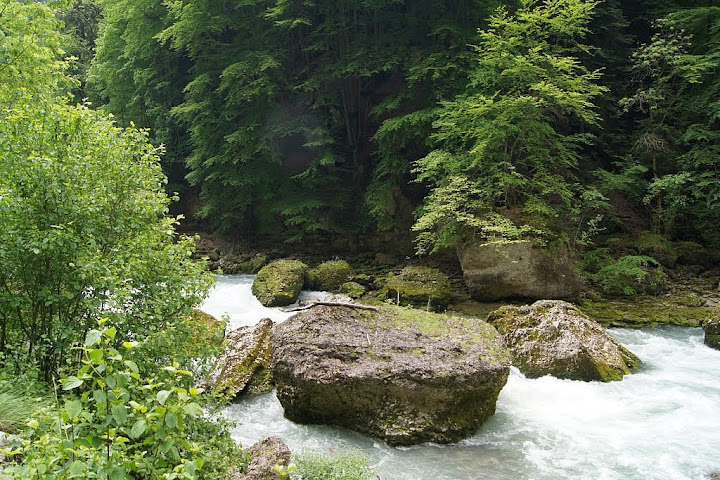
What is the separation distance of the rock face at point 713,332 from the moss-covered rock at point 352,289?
8657 mm

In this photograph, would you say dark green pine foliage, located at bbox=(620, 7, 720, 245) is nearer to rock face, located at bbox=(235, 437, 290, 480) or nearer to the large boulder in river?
the large boulder in river

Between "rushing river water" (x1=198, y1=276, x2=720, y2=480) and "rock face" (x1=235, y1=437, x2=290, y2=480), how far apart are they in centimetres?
40

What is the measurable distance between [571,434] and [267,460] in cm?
444

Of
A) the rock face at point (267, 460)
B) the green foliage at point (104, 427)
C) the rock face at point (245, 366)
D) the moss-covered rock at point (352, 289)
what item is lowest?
the moss-covered rock at point (352, 289)

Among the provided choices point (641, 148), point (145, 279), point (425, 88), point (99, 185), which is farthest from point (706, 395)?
point (425, 88)

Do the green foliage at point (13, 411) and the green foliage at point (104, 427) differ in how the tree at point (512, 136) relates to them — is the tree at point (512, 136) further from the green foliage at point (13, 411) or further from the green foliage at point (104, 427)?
the green foliage at point (104, 427)

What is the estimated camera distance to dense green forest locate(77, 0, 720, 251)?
42.2 ft

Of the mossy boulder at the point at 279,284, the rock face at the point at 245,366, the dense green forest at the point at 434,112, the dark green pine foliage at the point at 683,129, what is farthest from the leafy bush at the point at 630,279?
the rock face at the point at 245,366

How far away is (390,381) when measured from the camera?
6148 millimetres

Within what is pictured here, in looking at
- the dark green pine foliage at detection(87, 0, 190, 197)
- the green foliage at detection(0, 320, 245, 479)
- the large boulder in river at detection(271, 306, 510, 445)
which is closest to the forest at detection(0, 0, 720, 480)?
the green foliage at detection(0, 320, 245, 479)

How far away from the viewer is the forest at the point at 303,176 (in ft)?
13.4

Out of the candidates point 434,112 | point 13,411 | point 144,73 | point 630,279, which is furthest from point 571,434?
point 144,73

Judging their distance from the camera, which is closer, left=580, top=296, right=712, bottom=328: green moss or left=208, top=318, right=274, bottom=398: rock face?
left=208, top=318, right=274, bottom=398: rock face

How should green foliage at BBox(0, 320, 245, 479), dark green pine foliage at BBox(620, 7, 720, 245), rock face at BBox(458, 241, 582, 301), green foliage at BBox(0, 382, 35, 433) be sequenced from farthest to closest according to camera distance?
1. dark green pine foliage at BBox(620, 7, 720, 245)
2. rock face at BBox(458, 241, 582, 301)
3. green foliage at BBox(0, 382, 35, 433)
4. green foliage at BBox(0, 320, 245, 479)
